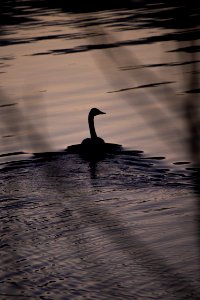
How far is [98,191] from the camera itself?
1145 cm

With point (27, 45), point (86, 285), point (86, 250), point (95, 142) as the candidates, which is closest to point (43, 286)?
point (86, 285)

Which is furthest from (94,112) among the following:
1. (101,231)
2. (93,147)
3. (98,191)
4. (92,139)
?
(101,231)

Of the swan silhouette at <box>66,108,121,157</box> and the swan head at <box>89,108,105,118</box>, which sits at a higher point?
the swan head at <box>89,108,105,118</box>

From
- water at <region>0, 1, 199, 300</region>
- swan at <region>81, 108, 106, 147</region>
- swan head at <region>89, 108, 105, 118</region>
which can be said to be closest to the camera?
water at <region>0, 1, 199, 300</region>

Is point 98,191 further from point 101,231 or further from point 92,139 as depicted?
point 101,231

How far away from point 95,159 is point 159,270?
19.6 feet

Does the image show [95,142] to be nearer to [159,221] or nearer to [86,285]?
[159,221]

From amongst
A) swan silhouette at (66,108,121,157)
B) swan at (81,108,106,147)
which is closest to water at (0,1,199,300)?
swan silhouette at (66,108,121,157)

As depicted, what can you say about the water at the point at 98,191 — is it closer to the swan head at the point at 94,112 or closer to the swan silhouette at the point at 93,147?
the swan silhouette at the point at 93,147

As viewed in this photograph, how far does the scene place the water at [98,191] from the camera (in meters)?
7.69

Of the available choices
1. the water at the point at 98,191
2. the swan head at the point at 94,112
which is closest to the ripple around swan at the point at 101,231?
the water at the point at 98,191

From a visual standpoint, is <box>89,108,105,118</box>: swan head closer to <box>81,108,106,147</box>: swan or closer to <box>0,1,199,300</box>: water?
<box>81,108,106,147</box>: swan

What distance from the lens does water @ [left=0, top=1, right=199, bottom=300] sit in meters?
7.69

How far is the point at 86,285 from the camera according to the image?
312 inches
